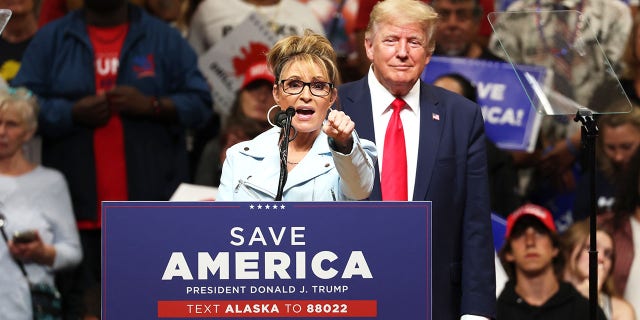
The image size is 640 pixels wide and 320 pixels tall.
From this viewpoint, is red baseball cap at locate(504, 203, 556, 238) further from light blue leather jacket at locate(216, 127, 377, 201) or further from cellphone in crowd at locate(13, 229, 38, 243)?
light blue leather jacket at locate(216, 127, 377, 201)

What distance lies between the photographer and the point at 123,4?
7875mm

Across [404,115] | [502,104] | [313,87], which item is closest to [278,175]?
[313,87]

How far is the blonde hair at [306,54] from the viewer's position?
15.0ft

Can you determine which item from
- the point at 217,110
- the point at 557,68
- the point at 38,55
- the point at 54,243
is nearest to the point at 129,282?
the point at 557,68

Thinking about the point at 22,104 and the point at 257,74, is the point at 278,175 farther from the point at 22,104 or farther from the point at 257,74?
the point at 257,74

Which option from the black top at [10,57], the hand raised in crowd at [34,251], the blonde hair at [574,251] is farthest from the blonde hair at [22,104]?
the blonde hair at [574,251]

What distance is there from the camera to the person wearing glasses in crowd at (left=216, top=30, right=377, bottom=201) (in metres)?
4.50

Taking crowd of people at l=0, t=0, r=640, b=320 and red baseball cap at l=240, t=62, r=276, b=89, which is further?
red baseball cap at l=240, t=62, r=276, b=89

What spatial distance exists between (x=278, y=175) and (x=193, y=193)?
302 centimetres

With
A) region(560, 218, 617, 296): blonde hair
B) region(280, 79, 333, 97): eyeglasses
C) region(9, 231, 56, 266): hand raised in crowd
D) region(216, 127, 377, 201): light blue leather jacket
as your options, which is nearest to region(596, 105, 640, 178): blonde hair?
region(560, 218, 617, 296): blonde hair

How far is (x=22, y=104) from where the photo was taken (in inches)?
296

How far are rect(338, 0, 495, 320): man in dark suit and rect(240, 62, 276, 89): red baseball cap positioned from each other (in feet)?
8.85

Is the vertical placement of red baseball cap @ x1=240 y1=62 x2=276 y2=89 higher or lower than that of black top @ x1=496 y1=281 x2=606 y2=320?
higher

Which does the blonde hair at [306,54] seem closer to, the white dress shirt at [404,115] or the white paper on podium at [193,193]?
the white dress shirt at [404,115]
